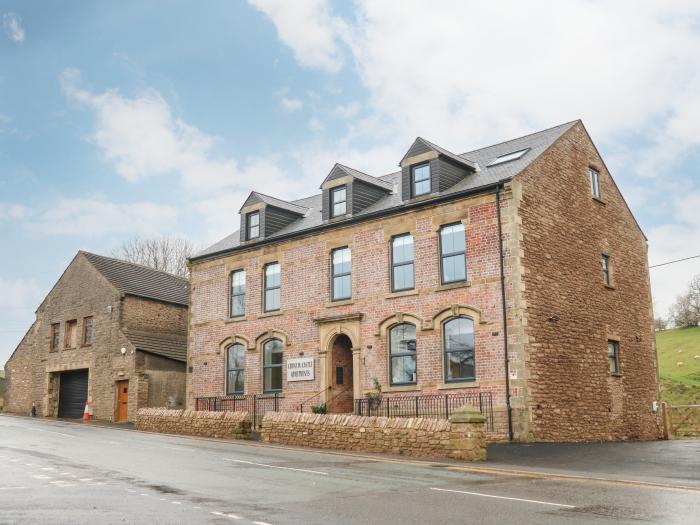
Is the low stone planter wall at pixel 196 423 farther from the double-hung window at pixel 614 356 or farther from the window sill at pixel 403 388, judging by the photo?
the double-hung window at pixel 614 356

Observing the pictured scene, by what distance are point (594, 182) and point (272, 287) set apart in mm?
12623

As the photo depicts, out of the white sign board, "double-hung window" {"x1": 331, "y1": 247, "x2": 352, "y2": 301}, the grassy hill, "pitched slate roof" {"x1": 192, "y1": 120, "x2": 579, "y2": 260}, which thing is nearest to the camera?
"pitched slate roof" {"x1": 192, "y1": 120, "x2": 579, "y2": 260}

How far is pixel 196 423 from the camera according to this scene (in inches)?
1005

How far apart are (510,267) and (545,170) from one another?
3961mm

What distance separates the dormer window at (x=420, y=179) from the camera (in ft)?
82.8

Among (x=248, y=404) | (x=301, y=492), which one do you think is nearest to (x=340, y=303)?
(x=248, y=404)

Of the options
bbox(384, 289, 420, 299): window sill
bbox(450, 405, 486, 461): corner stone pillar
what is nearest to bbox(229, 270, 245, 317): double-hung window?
bbox(384, 289, 420, 299): window sill

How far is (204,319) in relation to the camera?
31250 millimetres

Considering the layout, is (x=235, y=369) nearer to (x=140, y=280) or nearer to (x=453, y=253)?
(x=453, y=253)

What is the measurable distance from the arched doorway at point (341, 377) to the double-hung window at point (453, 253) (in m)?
4.93

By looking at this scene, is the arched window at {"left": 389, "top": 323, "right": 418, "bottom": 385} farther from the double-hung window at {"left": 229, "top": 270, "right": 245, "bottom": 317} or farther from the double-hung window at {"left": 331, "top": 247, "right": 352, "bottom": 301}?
the double-hung window at {"left": 229, "top": 270, "right": 245, "bottom": 317}

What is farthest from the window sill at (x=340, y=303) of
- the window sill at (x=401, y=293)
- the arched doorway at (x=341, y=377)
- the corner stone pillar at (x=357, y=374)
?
the corner stone pillar at (x=357, y=374)

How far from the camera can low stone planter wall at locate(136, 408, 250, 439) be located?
2420 centimetres

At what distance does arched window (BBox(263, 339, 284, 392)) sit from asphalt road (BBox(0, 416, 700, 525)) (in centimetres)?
1030
